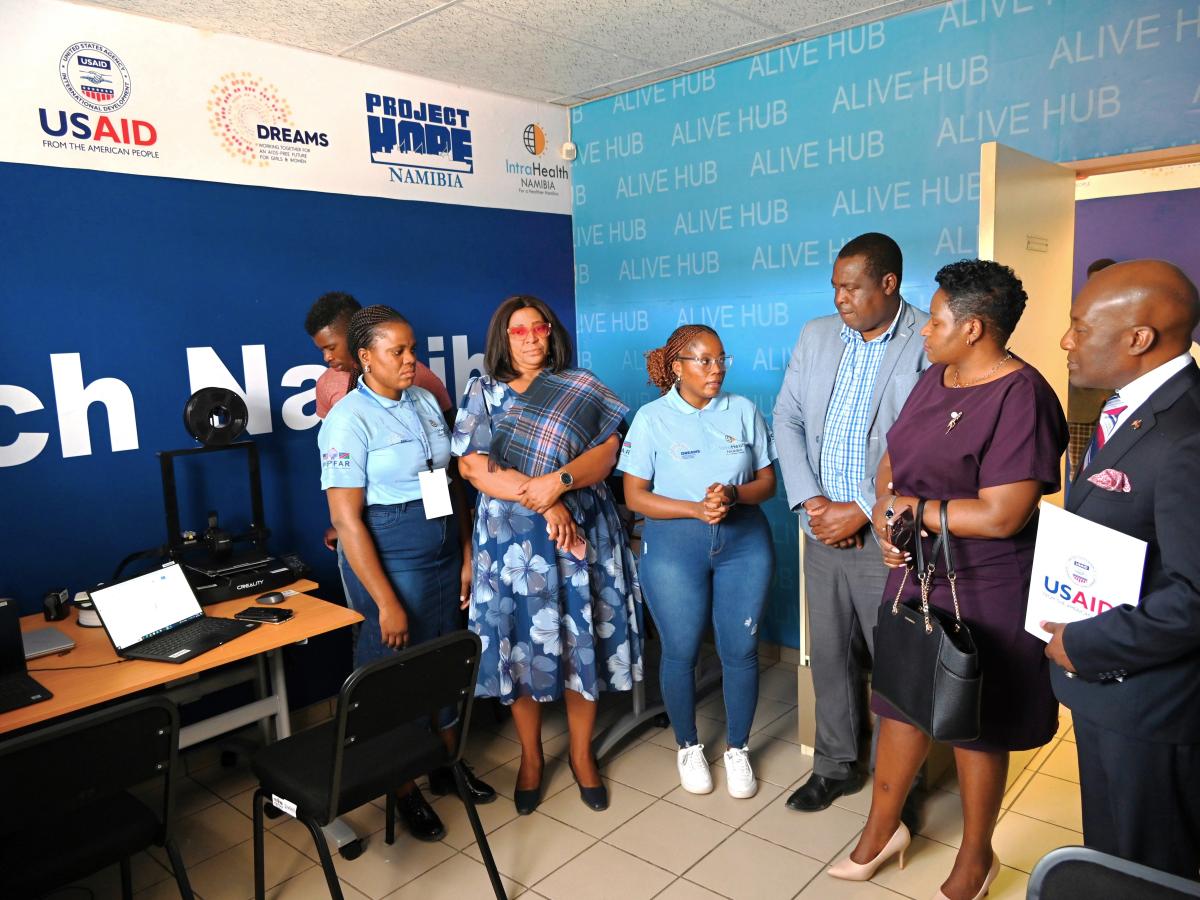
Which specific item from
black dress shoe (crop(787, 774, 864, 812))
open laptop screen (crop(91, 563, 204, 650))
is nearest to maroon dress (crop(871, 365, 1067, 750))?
black dress shoe (crop(787, 774, 864, 812))

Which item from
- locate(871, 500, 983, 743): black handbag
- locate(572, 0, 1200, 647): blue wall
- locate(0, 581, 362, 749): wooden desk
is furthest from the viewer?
locate(572, 0, 1200, 647): blue wall

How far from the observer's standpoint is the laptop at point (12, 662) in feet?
7.25

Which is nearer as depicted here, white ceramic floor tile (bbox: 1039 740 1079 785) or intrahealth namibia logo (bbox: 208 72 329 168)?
white ceramic floor tile (bbox: 1039 740 1079 785)

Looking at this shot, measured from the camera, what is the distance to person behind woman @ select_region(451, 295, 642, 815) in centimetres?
271

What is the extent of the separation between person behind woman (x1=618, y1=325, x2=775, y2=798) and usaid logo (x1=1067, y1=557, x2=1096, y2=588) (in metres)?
1.14

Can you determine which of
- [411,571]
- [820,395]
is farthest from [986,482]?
[411,571]

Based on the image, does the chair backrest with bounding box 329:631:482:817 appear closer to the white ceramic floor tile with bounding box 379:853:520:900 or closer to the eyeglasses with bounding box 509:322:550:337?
the white ceramic floor tile with bounding box 379:853:520:900

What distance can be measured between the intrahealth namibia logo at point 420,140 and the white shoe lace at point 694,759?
2.77 m

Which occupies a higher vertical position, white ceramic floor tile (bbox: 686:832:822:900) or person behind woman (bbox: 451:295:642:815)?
person behind woman (bbox: 451:295:642:815)

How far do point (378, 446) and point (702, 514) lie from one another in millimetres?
1049

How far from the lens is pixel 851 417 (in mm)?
2623

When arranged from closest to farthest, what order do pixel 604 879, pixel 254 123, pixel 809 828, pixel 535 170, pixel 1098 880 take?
pixel 1098 880 < pixel 604 879 < pixel 809 828 < pixel 254 123 < pixel 535 170

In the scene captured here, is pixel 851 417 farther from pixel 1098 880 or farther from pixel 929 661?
pixel 1098 880

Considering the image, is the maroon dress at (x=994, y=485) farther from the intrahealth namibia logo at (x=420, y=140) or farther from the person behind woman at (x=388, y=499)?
the intrahealth namibia logo at (x=420, y=140)
